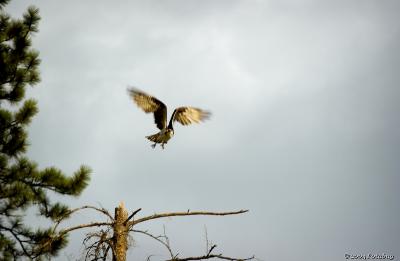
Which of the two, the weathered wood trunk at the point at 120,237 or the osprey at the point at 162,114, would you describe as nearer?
the weathered wood trunk at the point at 120,237

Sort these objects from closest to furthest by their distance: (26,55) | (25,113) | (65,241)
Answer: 1. (65,241)
2. (25,113)
3. (26,55)

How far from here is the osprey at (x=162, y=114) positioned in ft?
33.2

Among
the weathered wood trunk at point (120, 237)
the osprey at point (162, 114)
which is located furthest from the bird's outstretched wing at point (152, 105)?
the weathered wood trunk at point (120, 237)

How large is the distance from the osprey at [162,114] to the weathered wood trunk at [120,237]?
4.66 metres

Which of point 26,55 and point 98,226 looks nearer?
point 98,226

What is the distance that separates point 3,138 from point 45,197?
1.46m

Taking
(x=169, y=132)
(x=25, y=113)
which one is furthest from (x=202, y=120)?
(x=25, y=113)

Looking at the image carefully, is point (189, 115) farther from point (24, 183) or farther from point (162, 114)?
point (24, 183)

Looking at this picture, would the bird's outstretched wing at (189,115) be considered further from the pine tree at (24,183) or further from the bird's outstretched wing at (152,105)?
the pine tree at (24,183)

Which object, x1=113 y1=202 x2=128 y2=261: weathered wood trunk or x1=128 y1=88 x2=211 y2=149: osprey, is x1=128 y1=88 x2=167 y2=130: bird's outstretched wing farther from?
x1=113 y1=202 x2=128 y2=261: weathered wood trunk

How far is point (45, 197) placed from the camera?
682 cm

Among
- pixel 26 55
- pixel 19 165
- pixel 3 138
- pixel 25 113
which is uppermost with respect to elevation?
pixel 26 55

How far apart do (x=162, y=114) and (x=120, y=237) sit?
16.8 feet

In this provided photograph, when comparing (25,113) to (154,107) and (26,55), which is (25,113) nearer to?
(26,55)
